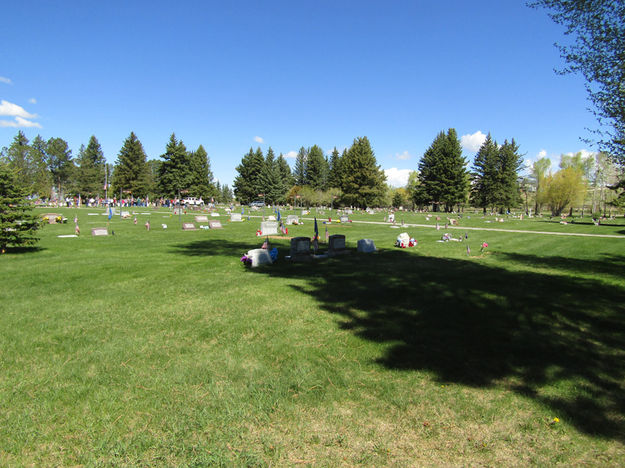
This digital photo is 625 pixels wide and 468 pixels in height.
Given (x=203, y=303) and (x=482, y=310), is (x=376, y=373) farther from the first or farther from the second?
(x=203, y=303)

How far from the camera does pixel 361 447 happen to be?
325 centimetres

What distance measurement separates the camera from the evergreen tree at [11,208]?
13008mm

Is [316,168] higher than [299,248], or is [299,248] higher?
[316,168]

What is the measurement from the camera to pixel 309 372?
183 inches

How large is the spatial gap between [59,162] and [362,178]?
8681 cm

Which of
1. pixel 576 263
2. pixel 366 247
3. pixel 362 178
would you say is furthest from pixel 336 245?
pixel 362 178

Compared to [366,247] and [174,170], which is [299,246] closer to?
[366,247]

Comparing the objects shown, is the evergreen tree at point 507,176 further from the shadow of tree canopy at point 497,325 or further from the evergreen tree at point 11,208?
the evergreen tree at point 11,208

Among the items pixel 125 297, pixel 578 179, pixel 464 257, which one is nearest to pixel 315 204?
pixel 578 179

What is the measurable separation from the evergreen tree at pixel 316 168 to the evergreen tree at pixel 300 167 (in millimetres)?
6577

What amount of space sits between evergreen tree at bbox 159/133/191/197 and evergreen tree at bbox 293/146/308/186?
45.1m

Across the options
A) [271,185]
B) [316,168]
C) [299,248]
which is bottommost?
[299,248]

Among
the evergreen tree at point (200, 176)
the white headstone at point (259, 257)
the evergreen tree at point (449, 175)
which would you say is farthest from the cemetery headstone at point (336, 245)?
the evergreen tree at point (200, 176)

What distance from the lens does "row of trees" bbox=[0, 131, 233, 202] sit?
2948 inches
